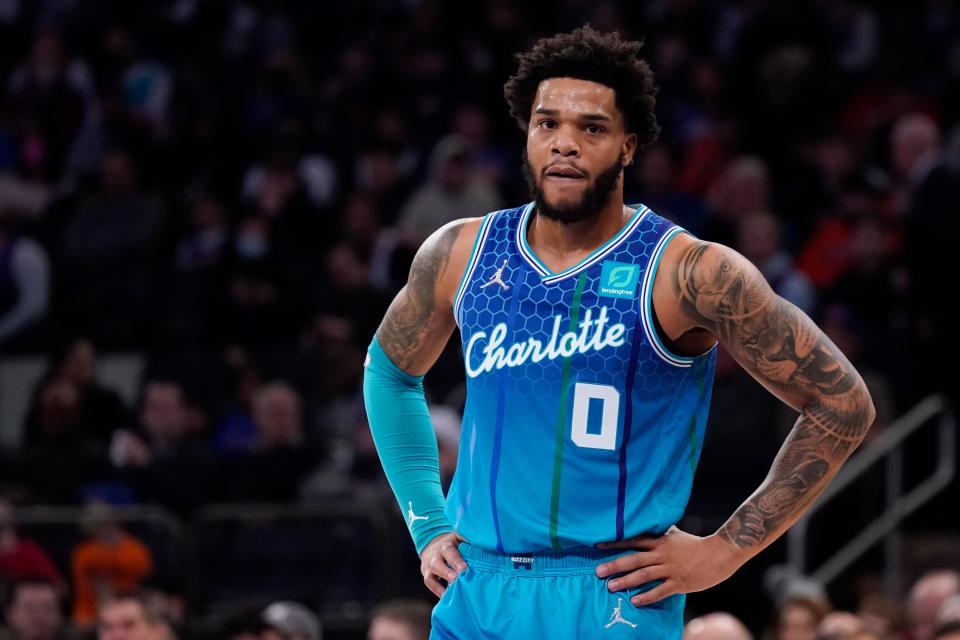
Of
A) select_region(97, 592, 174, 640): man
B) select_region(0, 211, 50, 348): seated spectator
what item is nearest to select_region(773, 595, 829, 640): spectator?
select_region(97, 592, 174, 640): man

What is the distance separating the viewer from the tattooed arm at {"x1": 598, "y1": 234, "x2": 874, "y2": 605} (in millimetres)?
4059

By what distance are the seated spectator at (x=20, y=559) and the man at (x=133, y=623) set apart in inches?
51.1

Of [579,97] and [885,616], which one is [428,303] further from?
[885,616]

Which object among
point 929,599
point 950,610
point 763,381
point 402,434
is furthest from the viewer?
point 929,599

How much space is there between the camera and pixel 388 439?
4.65 m

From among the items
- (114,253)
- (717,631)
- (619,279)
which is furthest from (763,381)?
(114,253)

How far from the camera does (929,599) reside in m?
8.33

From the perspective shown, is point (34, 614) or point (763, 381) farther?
point (34, 614)

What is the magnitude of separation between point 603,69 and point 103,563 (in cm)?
611

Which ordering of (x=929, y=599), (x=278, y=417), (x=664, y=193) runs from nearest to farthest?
1. (x=929, y=599)
2. (x=278, y=417)
3. (x=664, y=193)

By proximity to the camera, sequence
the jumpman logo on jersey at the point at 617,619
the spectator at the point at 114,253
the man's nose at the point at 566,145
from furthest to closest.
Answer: the spectator at the point at 114,253
the man's nose at the point at 566,145
the jumpman logo on jersey at the point at 617,619

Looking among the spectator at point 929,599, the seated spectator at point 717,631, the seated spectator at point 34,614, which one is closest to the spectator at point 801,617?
the spectator at point 929,599

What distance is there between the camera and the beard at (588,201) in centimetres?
418

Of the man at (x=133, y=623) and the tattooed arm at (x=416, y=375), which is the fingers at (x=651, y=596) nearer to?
the tattooed arm at (x=416, y=375)
